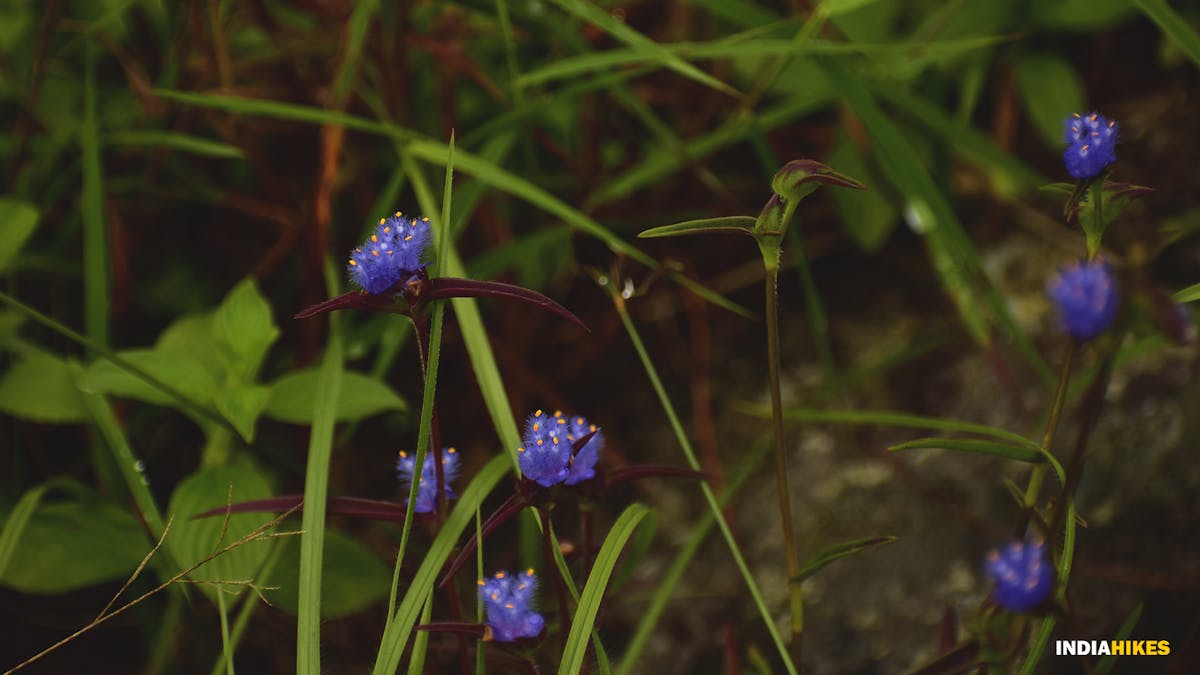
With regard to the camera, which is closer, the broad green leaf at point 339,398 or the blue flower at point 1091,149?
the blue flower at point 1091,149

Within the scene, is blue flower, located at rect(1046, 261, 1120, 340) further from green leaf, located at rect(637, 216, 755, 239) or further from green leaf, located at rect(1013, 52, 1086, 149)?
green leaf, located at rect(1013, 52, 1086, 149)

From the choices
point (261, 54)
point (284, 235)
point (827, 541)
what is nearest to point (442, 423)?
point (284, 235)

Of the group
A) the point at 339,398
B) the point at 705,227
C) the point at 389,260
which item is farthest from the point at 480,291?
the point at 339,398

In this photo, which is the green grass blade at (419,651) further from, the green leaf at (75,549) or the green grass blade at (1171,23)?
the green grass blade at (1171,23)

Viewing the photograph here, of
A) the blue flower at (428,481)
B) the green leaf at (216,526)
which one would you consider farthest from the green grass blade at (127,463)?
the blue flower at (428,481)

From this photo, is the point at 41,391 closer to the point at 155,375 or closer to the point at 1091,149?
the point at 155,375
